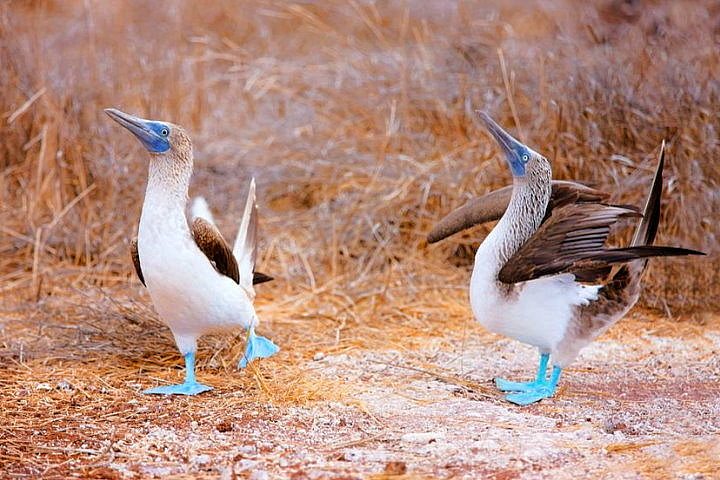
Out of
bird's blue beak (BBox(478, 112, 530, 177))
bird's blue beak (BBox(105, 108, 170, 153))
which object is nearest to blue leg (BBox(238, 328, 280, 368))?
bird's blue beak (BBox(105, 108, 170, 153))

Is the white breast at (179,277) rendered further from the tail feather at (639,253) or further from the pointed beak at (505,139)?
the tail feather at (639,253)

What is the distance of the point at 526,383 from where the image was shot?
3881 mm

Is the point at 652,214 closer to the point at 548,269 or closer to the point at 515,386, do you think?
the point at 548,269

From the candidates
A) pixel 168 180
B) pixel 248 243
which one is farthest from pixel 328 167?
pixel 168 180

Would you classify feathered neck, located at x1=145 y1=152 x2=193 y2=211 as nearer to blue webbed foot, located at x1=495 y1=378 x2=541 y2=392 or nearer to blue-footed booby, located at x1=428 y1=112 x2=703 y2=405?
blue-footed booby, located at x1=428 y1=112 x2=703 y2=405

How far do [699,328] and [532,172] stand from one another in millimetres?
1593

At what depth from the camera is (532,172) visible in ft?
12.1

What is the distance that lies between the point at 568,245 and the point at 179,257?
1382mm

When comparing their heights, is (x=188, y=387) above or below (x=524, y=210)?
below

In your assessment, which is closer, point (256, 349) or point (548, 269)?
point (548, 269)

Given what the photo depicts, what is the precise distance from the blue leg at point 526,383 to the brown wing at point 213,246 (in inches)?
44.7

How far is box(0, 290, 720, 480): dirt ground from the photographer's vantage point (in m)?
3.05

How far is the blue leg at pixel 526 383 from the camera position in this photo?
12.5ft

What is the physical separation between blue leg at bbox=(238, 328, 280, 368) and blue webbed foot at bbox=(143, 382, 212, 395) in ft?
0.98
